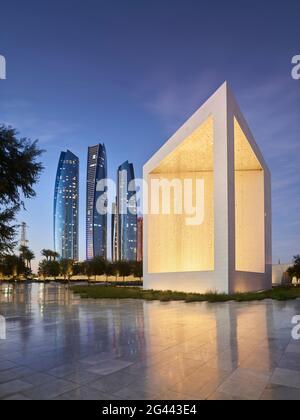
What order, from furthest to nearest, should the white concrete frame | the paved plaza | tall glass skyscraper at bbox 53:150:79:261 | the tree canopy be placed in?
tall glass skyscraper at bbox 53:150:79:261
the white concrete frame
the tree canopy
the paved plaza

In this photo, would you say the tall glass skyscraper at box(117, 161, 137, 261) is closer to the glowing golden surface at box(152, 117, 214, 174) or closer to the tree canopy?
the glowing golden surface at box(152, 117, 214, 174)

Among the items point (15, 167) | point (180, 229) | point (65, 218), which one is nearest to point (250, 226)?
point (180, 229)

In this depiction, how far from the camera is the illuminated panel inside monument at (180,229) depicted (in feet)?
92.6

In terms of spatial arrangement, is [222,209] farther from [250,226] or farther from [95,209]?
[95,209]

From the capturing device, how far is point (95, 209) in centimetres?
15188

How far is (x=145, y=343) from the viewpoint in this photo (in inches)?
270

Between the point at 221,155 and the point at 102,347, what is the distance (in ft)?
49.7

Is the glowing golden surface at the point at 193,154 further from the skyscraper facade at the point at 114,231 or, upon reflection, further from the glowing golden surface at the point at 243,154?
the skyscraper facade at the point at 114,231

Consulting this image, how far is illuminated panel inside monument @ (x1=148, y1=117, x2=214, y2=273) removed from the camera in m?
28.2

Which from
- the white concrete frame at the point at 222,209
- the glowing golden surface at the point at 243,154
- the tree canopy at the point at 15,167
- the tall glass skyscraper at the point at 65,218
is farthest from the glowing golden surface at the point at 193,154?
the tall glass skyscraper at the point at 65,218

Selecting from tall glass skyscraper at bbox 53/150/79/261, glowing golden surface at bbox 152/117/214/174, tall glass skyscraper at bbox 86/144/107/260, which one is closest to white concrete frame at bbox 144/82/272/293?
glowing golden surface at bbox 152/117/214/174

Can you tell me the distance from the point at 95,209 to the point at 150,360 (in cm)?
14830

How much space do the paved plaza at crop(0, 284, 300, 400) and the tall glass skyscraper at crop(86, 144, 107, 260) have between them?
135 m
